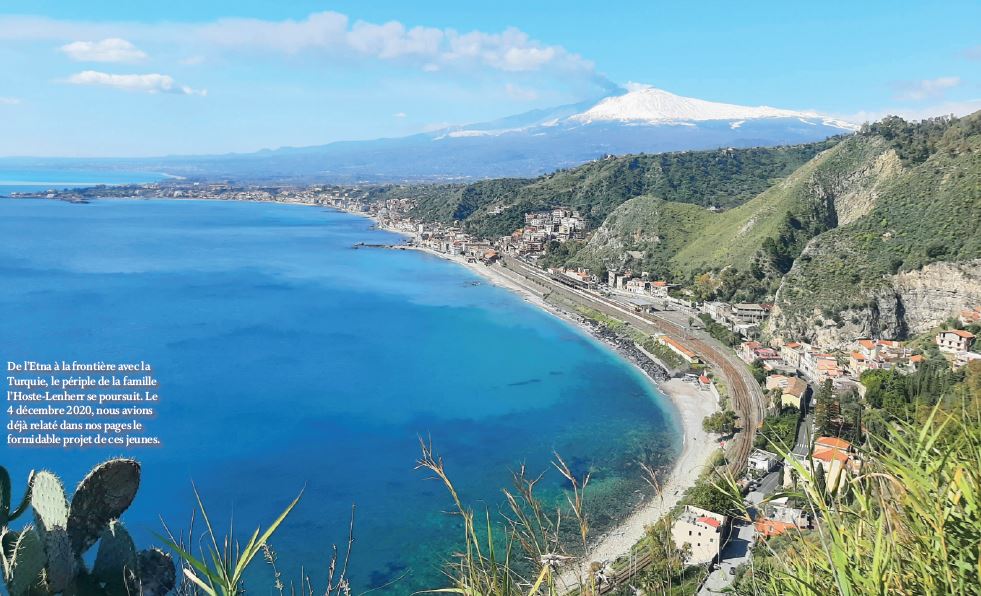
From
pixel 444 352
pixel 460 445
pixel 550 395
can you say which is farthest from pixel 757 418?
pixel 444 352

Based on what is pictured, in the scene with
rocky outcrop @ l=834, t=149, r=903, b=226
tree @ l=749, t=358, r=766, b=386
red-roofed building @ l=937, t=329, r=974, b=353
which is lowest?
tree @ l=749, t=358, r=766, b=386

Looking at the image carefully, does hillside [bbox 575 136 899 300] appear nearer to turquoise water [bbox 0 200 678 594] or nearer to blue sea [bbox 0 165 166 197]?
turquoise water [bbox 0 200 678 594]

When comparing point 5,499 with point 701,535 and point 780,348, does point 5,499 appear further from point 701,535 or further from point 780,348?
point 780,348

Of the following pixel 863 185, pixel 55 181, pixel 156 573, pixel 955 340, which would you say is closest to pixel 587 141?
pixel 55 181

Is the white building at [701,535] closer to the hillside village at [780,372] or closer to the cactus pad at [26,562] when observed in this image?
the hillside village at [780,372]

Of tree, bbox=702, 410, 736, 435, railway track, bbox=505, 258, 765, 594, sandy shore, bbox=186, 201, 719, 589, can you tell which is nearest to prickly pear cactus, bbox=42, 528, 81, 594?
sandy shore, bbox=186, 201, 719, 589

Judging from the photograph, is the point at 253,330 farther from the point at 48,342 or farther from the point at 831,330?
the point at 831,330
